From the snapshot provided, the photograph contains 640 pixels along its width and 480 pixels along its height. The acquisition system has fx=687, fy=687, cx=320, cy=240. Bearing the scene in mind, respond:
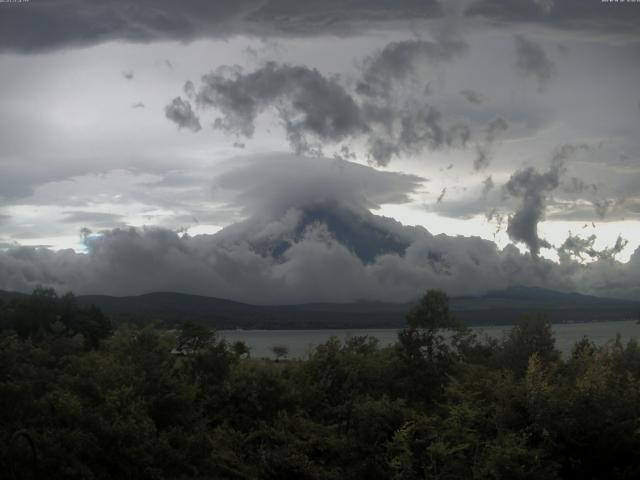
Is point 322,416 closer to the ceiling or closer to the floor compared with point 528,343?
closer to the floor

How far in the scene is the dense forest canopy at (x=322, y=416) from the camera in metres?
20.7

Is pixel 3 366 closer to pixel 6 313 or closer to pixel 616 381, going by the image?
pixel 616 381

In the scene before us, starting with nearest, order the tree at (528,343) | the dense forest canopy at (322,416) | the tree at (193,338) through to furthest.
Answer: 1. the dense forest canopy at (322,416)
2. the tree at (193,338)
3. the tree at (528,343)

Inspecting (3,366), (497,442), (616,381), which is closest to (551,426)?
(497,442)

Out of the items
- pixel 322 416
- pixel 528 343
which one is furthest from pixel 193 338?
pixel 528 343

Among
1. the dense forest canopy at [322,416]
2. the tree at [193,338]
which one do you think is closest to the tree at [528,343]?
the dense forest canopy at [322,416]

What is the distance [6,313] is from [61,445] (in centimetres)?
A: 5614

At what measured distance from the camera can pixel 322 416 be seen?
1208 inches

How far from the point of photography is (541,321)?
41.0 meters

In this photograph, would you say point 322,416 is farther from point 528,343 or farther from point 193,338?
point 528,343

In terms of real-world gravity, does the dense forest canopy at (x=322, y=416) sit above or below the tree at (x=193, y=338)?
below

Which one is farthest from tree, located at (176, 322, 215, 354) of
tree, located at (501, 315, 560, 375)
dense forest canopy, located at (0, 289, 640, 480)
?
tree, located at (501, 315, 560, 375)

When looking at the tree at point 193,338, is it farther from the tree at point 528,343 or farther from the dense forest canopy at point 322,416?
the tree at point 528,343

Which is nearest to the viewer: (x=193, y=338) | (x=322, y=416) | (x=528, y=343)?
(x=322, y=416)
